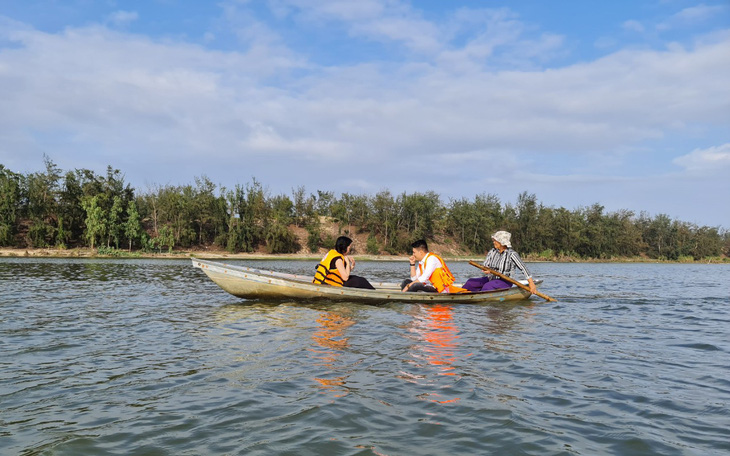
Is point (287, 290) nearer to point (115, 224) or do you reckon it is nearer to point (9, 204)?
point (115, 224)

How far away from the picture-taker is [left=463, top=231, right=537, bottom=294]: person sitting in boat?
13711 millimetres

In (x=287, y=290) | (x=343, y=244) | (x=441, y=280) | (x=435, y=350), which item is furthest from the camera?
(x=441, y=280)

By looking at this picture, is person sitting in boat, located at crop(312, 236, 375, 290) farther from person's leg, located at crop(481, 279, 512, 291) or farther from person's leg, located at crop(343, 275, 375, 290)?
person's leg, located at crop(481, 279, 512, 291)

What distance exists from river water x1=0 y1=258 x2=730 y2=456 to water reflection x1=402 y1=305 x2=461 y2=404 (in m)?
0.04

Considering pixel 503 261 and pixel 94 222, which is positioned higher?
pixel 94 222

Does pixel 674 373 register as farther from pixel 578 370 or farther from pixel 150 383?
pixel 150 383

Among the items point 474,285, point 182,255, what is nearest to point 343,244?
point 474,285

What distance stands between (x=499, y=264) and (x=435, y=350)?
7.31 m

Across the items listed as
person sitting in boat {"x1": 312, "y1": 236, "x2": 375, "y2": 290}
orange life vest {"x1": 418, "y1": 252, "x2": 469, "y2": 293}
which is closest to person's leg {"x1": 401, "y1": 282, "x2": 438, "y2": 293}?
orange life vest {"x1": 418, "y1": 252, "x2": 469, "y2": 293}

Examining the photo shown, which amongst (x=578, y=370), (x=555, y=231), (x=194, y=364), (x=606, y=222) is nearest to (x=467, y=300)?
(x=578, y=370)

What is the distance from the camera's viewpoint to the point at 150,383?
569 cm

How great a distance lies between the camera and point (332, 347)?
25.5 feet

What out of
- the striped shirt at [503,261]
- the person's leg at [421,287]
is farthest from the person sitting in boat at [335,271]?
the striped shirt at [503,261]

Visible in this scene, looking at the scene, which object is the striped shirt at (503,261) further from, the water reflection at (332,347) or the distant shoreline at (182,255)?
the distant shoreline at (182,255)
